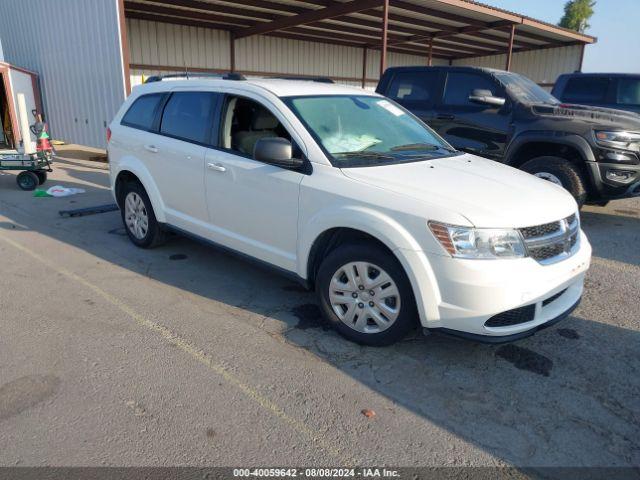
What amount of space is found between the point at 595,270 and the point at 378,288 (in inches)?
117

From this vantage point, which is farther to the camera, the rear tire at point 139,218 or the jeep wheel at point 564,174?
the jeep wheel at point 564,174

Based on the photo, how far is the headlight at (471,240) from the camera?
2.90m

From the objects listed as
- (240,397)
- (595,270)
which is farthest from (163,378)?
(595,270)

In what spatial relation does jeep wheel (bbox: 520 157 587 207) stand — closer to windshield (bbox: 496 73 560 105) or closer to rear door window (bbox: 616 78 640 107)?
windshield (bbox: 496 73 560 105)

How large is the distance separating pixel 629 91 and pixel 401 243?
8.37m

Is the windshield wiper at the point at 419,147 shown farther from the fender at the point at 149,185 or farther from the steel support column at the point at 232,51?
the steel support column at the point at 232,51

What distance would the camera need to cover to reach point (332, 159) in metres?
3.54

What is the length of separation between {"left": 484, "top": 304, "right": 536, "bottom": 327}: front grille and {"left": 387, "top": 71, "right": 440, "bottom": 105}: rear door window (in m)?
4.97

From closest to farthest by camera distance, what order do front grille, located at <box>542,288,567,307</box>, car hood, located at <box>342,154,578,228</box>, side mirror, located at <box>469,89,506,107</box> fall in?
car hood, located at <box>342,154,578,228</box> → front grille, located at <box>542,288,567,307</box> → side mirror, located at <box>469,89,506,107</box>

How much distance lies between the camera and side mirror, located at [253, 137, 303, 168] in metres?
3.55

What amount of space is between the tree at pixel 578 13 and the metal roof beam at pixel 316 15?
155 feet

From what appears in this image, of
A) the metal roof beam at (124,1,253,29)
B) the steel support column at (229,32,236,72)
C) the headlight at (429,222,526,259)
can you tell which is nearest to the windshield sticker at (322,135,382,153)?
the headlight at (429,222,526,259)

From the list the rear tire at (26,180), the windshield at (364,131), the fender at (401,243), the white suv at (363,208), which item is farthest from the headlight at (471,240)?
the rear tire at (26,180)

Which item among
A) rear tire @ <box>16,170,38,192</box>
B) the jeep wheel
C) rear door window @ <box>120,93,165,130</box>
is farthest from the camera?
rear tire @ <box>16,170,38,192</box>
